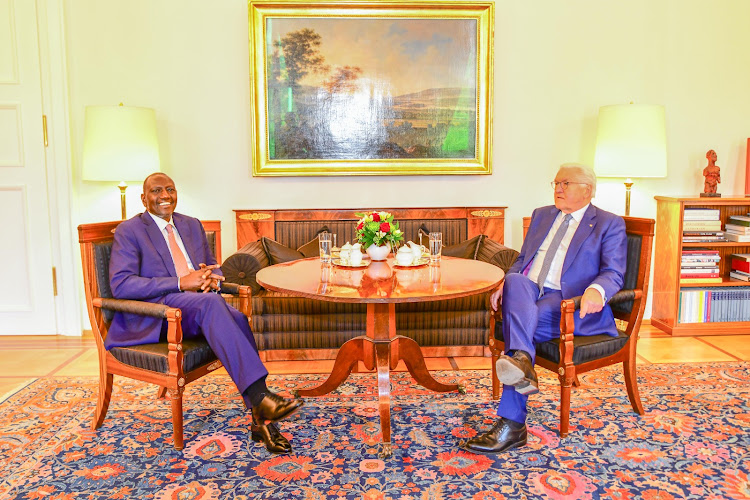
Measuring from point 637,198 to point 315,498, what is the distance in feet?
13.3

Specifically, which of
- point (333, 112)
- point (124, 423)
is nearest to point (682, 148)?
point (333, 112)

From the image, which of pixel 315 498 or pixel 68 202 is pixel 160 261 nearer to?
pixel 315 498

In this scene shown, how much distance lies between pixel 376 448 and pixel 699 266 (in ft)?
11.4

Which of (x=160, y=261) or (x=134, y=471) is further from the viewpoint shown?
(x=160, y=261)

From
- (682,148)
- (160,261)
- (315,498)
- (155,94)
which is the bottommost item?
(315,498)

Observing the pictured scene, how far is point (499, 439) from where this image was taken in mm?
2951

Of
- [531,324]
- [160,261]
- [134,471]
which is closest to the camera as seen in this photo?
[134,471]

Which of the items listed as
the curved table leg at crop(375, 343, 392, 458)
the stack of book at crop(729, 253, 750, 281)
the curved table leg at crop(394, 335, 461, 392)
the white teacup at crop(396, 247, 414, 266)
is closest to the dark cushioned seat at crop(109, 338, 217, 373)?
the curved table leg at crop(375, 343, 392, 458)

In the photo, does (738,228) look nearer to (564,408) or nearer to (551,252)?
(551,252)

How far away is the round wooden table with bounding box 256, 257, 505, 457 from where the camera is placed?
2.81 metres

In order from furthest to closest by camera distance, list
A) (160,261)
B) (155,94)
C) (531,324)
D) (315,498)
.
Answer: (155,94)
(160,261)
(531,324)
(315,498)

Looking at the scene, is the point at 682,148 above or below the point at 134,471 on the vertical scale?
above

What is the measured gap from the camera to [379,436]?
10.4ft

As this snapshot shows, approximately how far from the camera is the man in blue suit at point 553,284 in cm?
297
